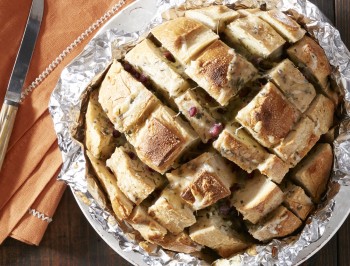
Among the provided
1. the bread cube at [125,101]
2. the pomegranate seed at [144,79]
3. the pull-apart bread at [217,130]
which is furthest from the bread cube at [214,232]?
the pomegranate seed at [144,79]

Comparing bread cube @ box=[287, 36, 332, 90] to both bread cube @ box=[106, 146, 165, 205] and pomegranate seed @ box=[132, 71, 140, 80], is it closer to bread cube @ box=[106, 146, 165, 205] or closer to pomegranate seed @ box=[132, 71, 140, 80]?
pomegranate seed @ box=[132, 71, 140, 80]

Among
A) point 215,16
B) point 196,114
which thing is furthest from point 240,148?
point 215,16

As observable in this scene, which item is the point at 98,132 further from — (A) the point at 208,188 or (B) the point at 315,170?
(B) the point at 315,170

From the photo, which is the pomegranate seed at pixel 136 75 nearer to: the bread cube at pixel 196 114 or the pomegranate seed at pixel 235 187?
the bread cube at pixel 196 114

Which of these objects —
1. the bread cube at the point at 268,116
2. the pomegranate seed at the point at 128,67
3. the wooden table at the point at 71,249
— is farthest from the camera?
the wooden table at the point at 71,249

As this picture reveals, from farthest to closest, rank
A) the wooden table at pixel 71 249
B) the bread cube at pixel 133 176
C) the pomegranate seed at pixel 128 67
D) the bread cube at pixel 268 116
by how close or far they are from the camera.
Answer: the wooden table at pixel 71 249
the pomegranate seed at pixel 128 67
the bread cube at pixel 133 176
the bread cube at pixel 268 116

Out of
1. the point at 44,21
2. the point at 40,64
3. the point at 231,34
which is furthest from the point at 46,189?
the point at 231,34

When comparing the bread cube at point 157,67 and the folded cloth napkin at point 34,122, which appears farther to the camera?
the folded cloth napkin at point 34,122

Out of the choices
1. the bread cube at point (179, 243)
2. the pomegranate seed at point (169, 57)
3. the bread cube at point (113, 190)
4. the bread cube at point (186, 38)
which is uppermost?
the bread cube at point (186, 38)
